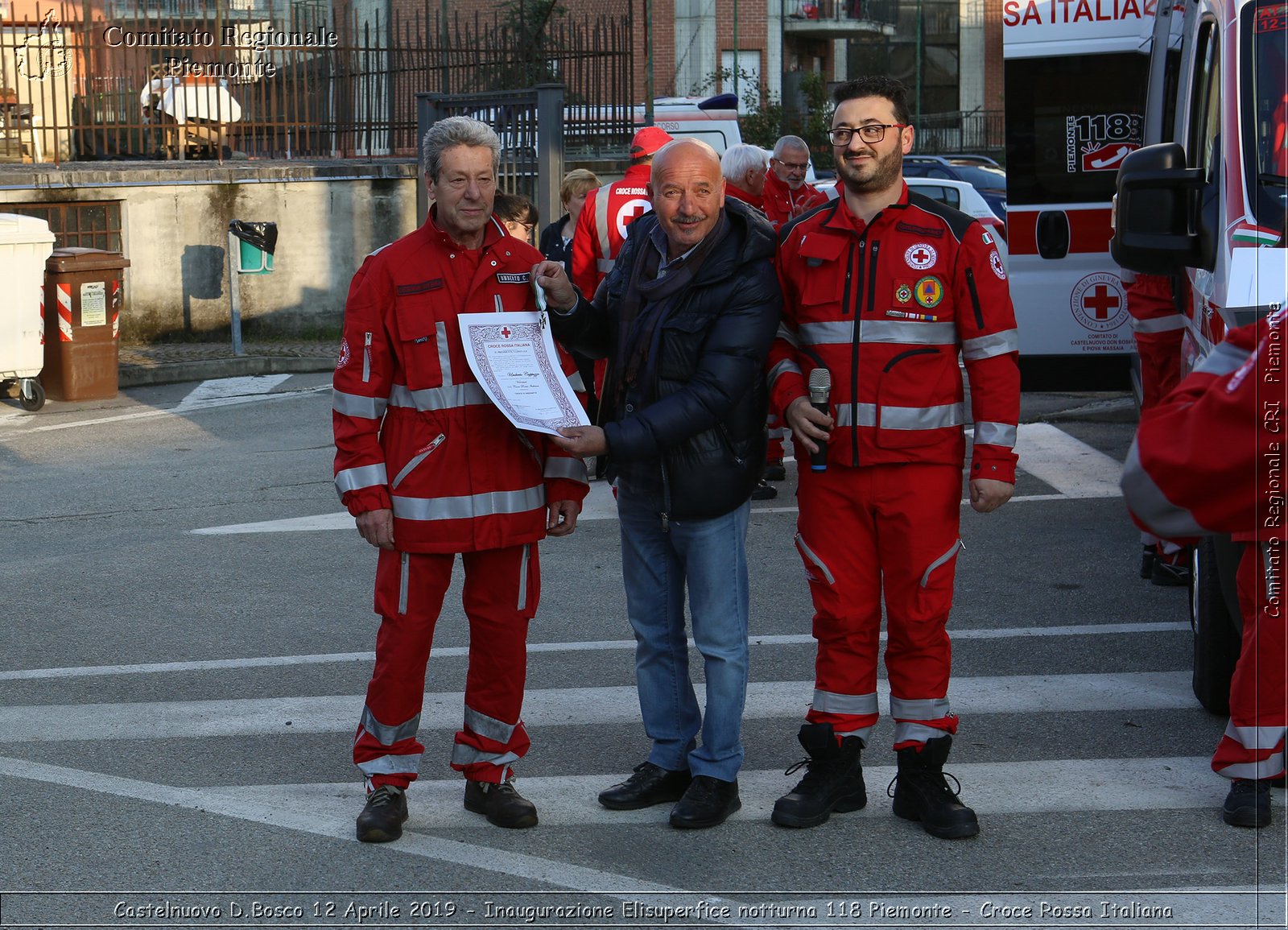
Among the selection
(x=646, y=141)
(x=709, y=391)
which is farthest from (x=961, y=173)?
(x=709, y=391)

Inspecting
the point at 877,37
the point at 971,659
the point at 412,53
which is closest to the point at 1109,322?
the point at 971,659

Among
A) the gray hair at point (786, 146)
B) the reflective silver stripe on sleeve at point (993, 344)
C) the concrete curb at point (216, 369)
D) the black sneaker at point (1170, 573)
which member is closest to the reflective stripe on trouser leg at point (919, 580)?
the reflective silver stripe on sleeve at point (993, 344)

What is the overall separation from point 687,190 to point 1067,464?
5.97m

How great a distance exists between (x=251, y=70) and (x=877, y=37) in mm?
38120

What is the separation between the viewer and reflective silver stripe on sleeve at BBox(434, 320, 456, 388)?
165 inches

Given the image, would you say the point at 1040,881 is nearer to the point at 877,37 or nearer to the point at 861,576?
the point at 861,576

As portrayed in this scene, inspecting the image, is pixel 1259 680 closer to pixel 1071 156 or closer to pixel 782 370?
pixel 782 370

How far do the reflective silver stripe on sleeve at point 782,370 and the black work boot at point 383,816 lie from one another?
1571mm

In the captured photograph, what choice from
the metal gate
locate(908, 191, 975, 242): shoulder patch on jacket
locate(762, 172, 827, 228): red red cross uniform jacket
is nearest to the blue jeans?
locate(908, 191, 975, 242): shoulder patch on jacket

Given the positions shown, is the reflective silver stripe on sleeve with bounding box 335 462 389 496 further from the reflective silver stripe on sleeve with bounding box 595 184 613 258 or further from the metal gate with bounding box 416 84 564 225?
the metal gate with bounding box 416 84 564 225

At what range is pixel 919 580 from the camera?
420 centimetres

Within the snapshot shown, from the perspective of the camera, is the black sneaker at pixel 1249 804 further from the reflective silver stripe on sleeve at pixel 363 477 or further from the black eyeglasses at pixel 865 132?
the reflective silver stripe on sleeve at pixel 363 477

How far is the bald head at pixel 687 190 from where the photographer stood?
418cm

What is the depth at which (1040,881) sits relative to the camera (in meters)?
3.93
